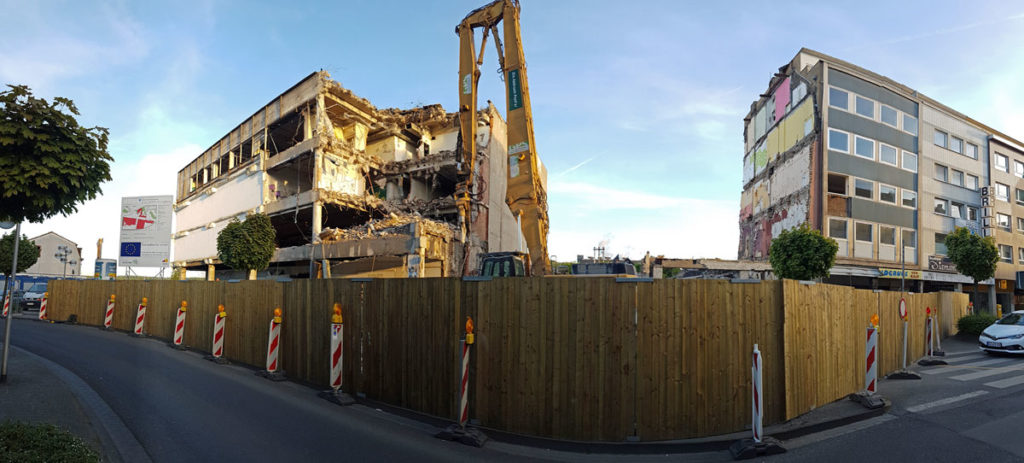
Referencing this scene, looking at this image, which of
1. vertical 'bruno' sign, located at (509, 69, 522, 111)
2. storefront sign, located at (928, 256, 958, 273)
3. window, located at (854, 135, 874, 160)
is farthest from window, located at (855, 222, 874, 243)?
vertical 'bruno' sign, located at (509, 69, 522, 111)

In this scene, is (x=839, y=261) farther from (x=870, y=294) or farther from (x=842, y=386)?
(x=842, y=386)

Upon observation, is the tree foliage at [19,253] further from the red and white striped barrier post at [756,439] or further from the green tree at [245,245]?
the red and white striped barrier post at [756,439]

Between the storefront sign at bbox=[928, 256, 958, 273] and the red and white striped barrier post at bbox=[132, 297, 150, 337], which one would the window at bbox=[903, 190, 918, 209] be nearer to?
the storefront sign at bbox=[928, 256, 958, 273]

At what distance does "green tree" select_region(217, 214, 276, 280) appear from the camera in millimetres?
21391

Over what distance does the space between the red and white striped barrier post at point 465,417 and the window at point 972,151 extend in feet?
144

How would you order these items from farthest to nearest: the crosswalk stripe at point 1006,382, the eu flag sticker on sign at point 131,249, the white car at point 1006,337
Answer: the eu flag sticker on sign at point 131,249 < the white car at point 1006,337 < the crosswalk stripe at point 1006,382

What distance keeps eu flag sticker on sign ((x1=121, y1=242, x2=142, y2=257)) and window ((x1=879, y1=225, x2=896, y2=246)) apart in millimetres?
41185

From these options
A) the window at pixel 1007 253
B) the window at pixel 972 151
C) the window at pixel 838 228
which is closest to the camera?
the window at pixel 838 228

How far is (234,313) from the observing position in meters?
11.8

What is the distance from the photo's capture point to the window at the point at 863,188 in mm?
28606

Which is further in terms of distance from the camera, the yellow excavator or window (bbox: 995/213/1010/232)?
window (bbox: 995/213/1010/232)

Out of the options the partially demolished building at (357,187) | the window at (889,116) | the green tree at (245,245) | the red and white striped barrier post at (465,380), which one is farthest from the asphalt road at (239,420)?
the window at (889,116)

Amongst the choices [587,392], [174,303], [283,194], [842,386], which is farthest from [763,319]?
[283,194]

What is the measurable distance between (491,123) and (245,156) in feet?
74.5
